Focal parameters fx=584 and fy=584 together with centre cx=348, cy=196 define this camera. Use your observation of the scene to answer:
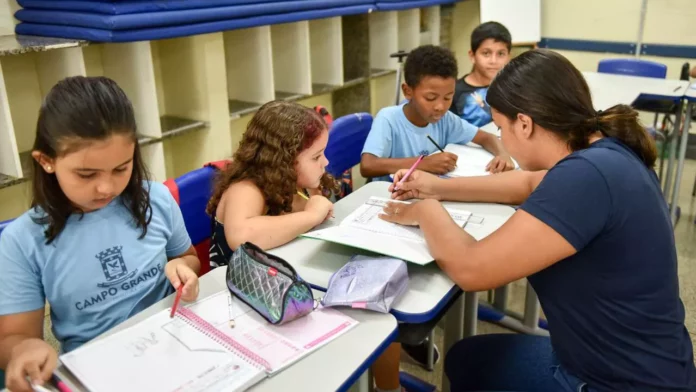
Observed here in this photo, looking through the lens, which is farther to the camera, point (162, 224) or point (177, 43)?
point (177, 43)

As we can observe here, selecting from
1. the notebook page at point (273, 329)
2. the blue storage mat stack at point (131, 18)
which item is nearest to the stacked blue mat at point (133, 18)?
the blue storage mat stack at point (131, 18)

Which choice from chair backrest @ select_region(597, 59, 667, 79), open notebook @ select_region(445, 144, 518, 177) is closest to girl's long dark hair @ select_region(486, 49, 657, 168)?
open notebook @ select_region(445, 144, 518, 177)

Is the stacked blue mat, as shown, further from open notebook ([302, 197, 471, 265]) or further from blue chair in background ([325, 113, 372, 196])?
open notebook ([302, 197, 471, 265])

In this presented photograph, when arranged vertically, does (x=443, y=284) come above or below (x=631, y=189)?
below

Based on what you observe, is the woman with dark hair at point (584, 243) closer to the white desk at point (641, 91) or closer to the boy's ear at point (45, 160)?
the boy's ear at point (45, 160)

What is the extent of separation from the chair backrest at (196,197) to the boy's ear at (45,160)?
18.2 inches

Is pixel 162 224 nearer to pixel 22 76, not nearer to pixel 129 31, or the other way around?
pixel 129 31

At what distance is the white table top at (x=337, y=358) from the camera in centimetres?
88

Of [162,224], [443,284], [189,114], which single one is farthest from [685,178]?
[162,224]

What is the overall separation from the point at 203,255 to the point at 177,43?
1.29 meters

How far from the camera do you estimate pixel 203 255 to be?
5.71 feet

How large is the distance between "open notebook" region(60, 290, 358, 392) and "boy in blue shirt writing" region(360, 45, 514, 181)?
1.05 metres

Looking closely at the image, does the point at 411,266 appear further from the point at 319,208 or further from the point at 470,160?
the point at 470,160

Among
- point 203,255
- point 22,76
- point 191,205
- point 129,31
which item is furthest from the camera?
point 22,76
